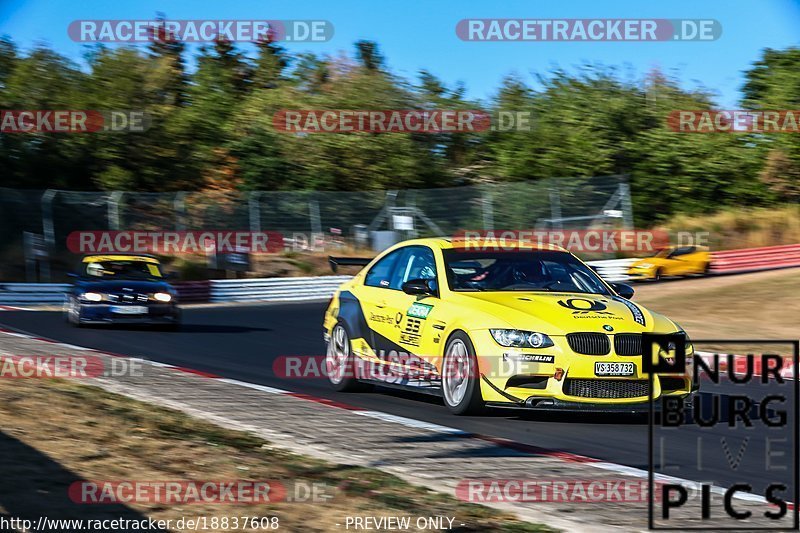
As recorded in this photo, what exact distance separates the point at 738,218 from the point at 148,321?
2927 cm

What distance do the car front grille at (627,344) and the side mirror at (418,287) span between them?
1772mm

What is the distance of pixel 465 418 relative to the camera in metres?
9.01

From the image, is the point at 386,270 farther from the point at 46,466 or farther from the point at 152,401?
the point at 46,466

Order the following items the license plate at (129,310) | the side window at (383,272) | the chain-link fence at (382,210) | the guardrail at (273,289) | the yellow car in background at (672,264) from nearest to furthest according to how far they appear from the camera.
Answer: the side window at (383,272) < the license plate at (129,310) < the guardrail at (273,289) < the chain-link fence at (382,210) < the yellow car in background at (672,264)

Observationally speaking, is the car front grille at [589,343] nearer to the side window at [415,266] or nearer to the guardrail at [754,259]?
the side window at [415,266]

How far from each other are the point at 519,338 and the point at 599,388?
751 mm

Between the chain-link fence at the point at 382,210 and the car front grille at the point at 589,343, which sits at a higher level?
the chain-link fence at the point at 382,210

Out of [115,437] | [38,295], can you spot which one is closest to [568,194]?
[38,295]

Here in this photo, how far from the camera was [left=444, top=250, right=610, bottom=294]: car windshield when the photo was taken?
9797 millimetres

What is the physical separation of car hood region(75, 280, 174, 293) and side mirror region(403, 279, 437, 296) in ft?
30.0

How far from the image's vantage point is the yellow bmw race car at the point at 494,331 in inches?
344

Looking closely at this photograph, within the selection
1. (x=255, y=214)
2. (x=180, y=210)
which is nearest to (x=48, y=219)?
(x=180, y=210)

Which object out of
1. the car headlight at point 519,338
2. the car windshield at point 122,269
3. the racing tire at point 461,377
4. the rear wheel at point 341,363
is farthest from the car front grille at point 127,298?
the car headlight at point 519,338

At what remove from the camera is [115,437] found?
686 centimetres
